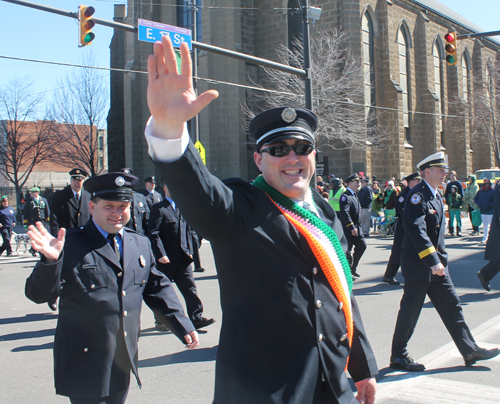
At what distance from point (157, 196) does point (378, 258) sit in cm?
559

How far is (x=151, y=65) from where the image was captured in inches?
66.5

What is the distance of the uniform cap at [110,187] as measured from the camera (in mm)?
3387

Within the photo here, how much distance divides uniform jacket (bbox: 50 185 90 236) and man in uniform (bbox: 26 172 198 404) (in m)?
4.61

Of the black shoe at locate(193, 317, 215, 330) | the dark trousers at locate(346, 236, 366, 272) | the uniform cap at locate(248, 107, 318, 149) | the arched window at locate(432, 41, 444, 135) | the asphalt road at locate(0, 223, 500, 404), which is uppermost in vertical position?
the arched window at locate(432, 41, 444, 135)

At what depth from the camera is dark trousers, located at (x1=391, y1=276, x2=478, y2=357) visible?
499 cm

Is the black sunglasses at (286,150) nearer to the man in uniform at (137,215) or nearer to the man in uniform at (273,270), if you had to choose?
the man in uniform at (273,270)

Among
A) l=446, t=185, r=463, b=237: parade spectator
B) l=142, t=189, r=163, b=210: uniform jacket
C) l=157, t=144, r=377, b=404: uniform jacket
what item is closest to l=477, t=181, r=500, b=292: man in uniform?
l=142, t=189, r=163, b=210: uniform jacket

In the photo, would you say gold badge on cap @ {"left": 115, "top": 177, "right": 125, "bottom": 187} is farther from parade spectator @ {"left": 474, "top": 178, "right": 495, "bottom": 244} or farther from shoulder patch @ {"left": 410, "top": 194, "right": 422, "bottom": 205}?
parade spectator @ {"left": 474, "top": 178, "right": 495, "bottom": 244}

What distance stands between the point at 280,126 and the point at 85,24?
9.84m

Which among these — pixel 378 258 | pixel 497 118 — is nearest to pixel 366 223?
pixel 378 258

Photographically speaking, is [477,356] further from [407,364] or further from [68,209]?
[68,209]

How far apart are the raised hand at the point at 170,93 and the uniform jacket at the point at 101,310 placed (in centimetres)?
153

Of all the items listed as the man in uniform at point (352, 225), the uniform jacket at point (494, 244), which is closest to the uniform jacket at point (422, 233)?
the uniform jacket at point (494, 244)

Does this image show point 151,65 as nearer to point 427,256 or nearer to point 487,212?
point 427,256
